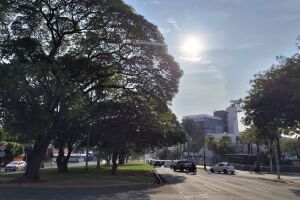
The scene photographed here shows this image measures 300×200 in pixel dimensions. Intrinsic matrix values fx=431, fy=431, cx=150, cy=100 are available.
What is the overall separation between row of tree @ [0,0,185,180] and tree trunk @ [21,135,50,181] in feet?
0.26

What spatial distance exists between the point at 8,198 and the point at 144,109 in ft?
64.6

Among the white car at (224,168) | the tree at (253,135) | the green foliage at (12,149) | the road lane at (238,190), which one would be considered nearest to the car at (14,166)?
the green foliage at (12,149)

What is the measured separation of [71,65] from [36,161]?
817 cm

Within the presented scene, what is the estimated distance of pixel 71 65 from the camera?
3475 cm

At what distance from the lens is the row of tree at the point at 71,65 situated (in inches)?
1176

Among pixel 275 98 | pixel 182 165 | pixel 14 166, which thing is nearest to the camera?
pixel 275 98

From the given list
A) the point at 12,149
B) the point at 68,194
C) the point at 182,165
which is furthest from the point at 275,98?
the point at 12,149

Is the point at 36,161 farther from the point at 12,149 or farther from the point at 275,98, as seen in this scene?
the point at 12,149

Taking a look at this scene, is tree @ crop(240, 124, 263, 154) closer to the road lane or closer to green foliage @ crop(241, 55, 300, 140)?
green foliage @ crop(241, 55, 300, 140)

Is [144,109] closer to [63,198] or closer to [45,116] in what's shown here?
[45,116]

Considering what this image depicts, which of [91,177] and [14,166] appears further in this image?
[14,166]

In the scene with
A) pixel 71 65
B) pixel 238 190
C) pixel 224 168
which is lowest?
pixel 238 190

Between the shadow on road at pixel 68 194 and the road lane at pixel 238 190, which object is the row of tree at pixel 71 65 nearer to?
the shadow on road at pixel 68 194

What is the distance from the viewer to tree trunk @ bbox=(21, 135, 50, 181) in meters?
34.0
